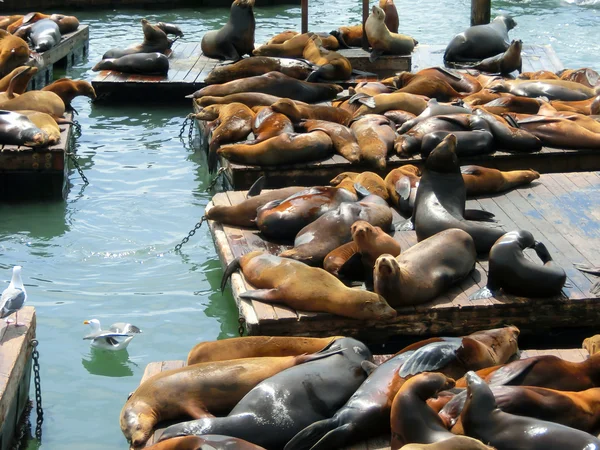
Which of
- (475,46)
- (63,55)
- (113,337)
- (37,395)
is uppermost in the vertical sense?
(37,395)

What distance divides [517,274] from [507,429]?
1.79 metres

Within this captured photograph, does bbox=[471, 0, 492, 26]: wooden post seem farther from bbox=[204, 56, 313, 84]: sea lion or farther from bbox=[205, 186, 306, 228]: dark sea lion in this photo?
bbox=[205, 186, 306, 228]: dark sea lion

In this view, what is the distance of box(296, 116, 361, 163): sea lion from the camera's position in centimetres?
749

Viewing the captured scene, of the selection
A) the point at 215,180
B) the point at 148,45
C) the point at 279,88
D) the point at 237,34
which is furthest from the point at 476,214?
the point at 148,45

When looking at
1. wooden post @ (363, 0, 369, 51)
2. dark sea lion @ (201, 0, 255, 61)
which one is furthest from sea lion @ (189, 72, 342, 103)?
wooden post @ (363, 0, 369, 51)

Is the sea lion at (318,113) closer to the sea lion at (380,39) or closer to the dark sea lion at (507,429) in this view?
the sea lion at (380,39)

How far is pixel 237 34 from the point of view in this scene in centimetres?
1188

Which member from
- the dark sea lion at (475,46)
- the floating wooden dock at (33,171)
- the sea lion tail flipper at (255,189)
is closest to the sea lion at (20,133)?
the floating wooden dock at (33,171)

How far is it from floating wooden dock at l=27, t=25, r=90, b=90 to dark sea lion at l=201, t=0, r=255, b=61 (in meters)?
2.30

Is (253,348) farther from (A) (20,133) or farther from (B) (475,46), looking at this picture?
(B) (475,46)

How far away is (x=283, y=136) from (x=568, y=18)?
1408 cm

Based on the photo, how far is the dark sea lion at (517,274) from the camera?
512 centimetres

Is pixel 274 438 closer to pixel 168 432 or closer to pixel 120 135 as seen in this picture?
pixel 168 432

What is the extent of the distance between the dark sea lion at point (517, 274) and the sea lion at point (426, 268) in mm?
164
